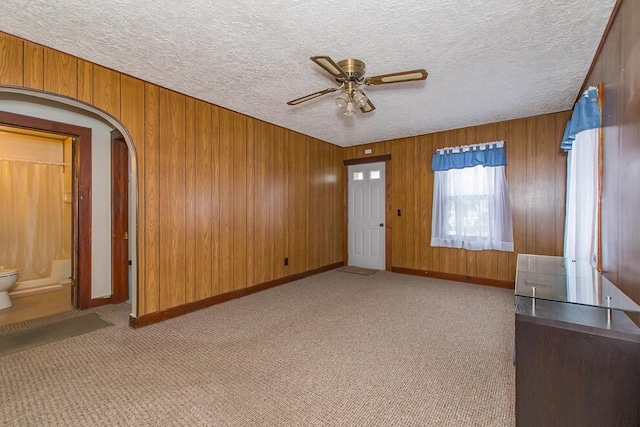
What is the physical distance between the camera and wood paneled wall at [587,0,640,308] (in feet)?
5.29

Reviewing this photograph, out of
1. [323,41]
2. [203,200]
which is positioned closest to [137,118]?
[203,200]

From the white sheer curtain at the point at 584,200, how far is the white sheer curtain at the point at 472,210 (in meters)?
1.47

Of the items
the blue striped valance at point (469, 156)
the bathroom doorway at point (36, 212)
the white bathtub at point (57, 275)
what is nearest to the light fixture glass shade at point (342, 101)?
the blue striped valance at point (469, 156)

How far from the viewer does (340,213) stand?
613cm

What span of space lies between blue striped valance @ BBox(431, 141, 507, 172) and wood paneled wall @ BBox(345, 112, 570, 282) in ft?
0.40

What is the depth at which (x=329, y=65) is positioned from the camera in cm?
211

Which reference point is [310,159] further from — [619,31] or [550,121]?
[619,31]

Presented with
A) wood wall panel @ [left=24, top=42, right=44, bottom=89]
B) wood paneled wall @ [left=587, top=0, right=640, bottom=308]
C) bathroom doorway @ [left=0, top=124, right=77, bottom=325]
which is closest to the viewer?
wood paneled wall @ [left=587, top=0, right=640, bottom=308]

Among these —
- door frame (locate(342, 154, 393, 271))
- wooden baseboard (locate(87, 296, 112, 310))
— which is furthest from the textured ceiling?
wooden baseboard (locate(87, 296, 112, 310))

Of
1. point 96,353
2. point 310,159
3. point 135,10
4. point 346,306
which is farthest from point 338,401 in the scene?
point 310,159

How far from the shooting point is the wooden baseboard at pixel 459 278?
14.6 feet

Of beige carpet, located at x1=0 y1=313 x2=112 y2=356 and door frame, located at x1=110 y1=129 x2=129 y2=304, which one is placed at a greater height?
door frame, located at x1=110 y1=129 x2=129 y2=304

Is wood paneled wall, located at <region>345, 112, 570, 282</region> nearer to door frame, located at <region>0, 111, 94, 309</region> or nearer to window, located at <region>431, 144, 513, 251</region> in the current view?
window, located at <region>431, 144, 513, 251</region>

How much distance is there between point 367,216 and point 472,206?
1.96m
